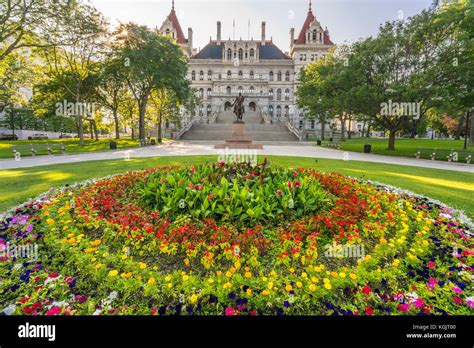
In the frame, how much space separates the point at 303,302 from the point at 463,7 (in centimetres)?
2700

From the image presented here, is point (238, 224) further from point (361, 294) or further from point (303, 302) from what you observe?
point (361, 294)

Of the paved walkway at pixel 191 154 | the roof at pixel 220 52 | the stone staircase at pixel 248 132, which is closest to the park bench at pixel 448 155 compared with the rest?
the paved walkway at pixel 191 154

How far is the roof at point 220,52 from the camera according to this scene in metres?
72.6

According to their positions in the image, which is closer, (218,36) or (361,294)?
(361,294)

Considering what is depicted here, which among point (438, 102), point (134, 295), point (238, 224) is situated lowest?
point (134, 295)

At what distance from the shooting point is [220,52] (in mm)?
73312

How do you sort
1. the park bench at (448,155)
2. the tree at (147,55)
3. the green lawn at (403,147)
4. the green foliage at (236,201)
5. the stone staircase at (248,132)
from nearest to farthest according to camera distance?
1. the green foliage at (236,201)
2. the park bench at (448,155)
3. the green lawn at (403,147)
4. the tree at (147,55)
5. the stone staircase at (248,132)

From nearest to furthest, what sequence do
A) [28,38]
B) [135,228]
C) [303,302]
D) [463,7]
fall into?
[303,302] < [135,228] < [463,7] < [28,38]

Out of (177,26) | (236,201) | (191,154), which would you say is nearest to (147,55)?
(191,154)

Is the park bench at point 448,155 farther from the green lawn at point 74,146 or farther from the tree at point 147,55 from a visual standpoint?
the green lawn at point 74,146

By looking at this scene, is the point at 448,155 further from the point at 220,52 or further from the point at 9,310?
the point at 220,52

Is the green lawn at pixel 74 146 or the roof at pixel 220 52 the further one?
the roof at pixel 220 52
